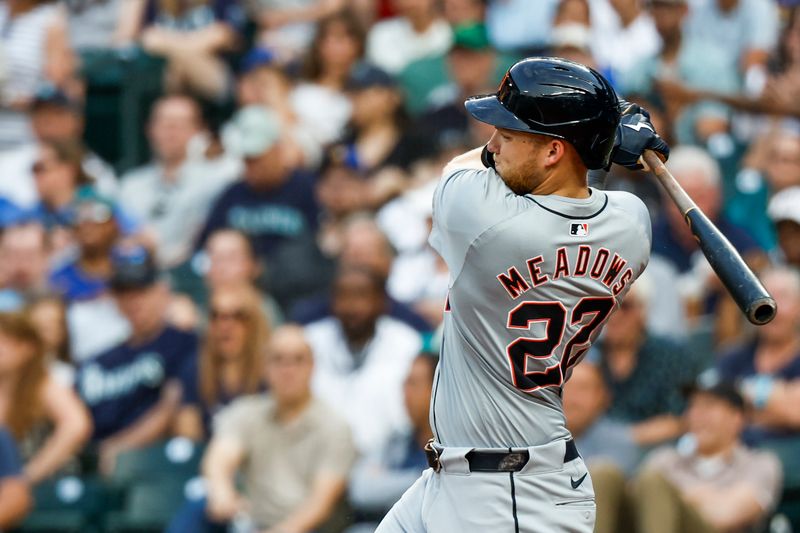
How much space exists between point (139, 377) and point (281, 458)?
122 cm

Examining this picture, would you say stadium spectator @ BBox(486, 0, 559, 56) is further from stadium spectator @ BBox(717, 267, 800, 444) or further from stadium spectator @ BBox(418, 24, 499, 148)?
stadium spectator @ BBox(717, 267, 800, 444)

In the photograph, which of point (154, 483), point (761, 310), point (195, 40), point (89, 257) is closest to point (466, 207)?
point (761, 310)

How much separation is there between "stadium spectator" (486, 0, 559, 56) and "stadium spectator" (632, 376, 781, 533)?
344 cm

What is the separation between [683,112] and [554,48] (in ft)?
2.79

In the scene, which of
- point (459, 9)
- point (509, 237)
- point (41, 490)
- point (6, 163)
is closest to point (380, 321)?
point (41, 490)

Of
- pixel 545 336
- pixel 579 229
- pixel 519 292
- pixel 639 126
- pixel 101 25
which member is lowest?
pixel 101 25

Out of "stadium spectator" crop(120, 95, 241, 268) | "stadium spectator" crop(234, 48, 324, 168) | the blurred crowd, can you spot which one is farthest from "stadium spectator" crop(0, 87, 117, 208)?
"stadium spectator" crop(234, 48, 324, 168)

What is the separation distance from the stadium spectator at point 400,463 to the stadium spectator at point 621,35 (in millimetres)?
2829

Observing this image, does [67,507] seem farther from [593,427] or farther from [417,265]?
[593,427]

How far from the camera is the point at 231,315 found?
7.48m

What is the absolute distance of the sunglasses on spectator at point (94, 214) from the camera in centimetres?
845

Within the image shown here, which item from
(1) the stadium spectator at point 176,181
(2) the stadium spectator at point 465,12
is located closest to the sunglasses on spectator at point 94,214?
(1) the stadium spectator at point 176,181

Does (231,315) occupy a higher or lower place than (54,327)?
higher

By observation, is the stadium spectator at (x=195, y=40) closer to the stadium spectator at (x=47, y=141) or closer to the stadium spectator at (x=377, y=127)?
the stadium spectator at (x=47, y=141)
